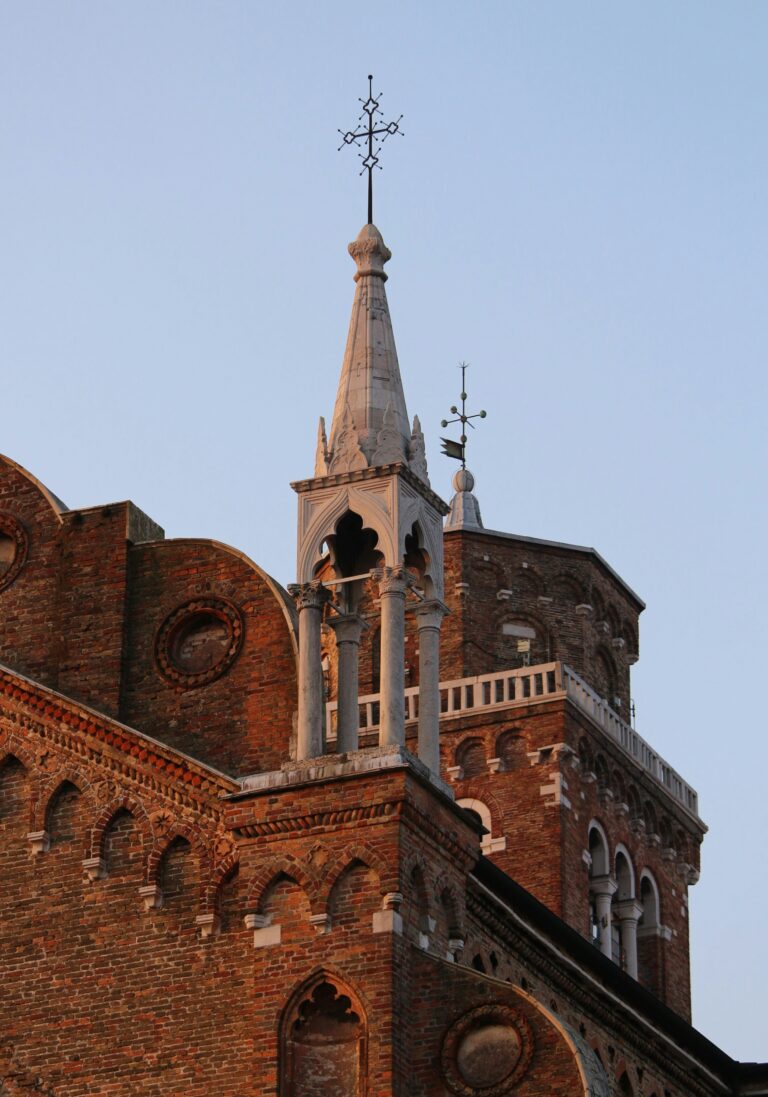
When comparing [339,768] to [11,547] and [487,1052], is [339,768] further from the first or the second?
[11,547]

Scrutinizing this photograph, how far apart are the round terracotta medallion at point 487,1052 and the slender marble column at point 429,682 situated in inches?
121

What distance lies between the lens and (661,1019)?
1352 inches

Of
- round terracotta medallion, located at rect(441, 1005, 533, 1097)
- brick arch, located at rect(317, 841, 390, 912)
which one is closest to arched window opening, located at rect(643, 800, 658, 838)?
brick arch, located at rect(317, 841, 390, 912)

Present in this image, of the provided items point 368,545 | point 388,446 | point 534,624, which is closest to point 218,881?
point 368,545

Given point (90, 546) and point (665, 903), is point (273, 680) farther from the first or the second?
point (665, 903)

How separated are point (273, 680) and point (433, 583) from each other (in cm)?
229

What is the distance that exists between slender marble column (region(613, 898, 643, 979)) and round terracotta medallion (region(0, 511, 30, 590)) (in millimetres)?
18426

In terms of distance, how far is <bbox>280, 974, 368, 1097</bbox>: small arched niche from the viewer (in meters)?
24.6

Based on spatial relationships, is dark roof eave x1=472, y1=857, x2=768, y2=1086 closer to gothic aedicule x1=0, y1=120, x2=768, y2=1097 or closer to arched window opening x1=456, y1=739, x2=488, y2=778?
gothic aedicule x1=0, y1=120, x2=768, y2=1097


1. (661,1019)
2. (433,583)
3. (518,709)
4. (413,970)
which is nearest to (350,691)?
(433,583)

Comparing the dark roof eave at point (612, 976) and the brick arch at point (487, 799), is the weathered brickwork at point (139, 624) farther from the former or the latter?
the brick arch at point (487, 799)

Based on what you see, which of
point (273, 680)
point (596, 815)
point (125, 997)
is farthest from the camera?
point (596, 815)

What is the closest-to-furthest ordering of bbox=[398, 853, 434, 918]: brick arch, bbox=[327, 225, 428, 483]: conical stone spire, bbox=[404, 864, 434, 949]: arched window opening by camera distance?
1. bbox=[404, 864, 434, 949]: arched window opening
2. bbox=[398, 853, 434, 918]: brick arch
3. bbox=[327, 225, 428, 483]: conical stone spire

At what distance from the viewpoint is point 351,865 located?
2530cm
